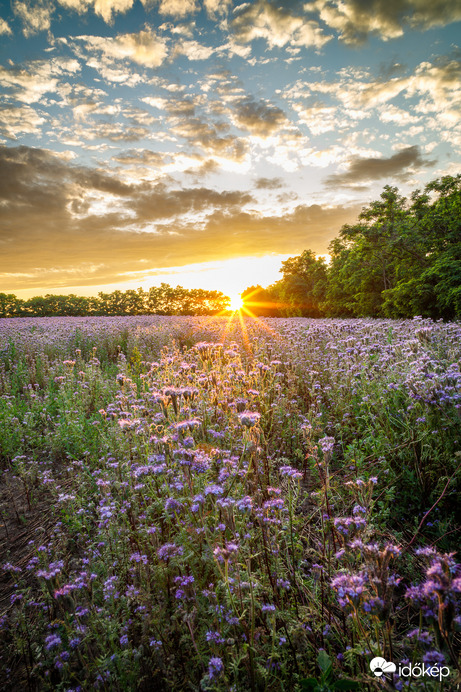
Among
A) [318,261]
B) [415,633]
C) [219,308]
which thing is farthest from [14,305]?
[415,633]

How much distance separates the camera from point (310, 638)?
6.15 ft

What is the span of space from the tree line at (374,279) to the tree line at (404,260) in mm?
47

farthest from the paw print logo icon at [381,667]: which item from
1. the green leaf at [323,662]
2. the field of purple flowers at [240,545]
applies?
the green leaf at [323,662]

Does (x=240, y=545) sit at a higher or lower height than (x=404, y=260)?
lower

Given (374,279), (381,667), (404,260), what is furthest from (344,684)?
(374,279)

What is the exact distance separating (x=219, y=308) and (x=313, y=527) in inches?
1492

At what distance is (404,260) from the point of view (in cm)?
1914

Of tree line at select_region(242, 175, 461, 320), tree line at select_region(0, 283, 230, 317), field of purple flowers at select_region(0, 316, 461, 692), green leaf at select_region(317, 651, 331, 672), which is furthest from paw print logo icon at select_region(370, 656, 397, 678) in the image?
tree line at select_region(0, 283, 230, 317)

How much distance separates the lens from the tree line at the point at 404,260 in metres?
15.4

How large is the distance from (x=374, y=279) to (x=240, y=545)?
25.6m

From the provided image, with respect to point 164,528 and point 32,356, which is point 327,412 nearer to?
point 164,528

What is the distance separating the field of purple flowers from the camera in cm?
158

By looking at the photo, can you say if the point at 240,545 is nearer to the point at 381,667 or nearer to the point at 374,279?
the point at 381,667

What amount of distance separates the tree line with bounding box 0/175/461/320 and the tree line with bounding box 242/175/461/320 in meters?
0.05
